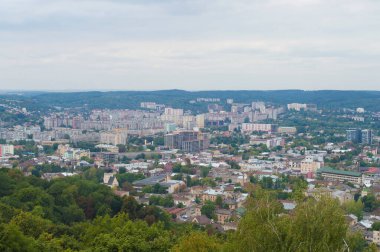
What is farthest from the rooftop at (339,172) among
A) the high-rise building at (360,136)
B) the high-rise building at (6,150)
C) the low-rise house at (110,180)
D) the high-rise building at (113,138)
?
the high-rise building at (6,150)

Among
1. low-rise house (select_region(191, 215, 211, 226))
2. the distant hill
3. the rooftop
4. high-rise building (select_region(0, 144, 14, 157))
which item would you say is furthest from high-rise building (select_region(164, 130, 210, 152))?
the distant hill

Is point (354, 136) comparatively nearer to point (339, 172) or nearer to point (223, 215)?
point (339, 172)

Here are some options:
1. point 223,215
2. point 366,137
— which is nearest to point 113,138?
point 366,137

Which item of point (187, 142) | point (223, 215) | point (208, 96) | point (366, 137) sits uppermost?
point (208, 96)

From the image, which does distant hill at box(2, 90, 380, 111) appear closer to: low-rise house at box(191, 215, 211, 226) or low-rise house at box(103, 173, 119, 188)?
low-rise house at box(103, 173, 119, 188)

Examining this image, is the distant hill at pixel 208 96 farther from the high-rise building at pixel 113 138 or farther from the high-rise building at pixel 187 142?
the high-rise building at pixel 187 142

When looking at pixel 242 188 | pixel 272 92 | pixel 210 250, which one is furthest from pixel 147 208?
pixel 272 92

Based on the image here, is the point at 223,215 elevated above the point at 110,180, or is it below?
below

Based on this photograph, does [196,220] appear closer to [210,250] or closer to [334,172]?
[210,250]
